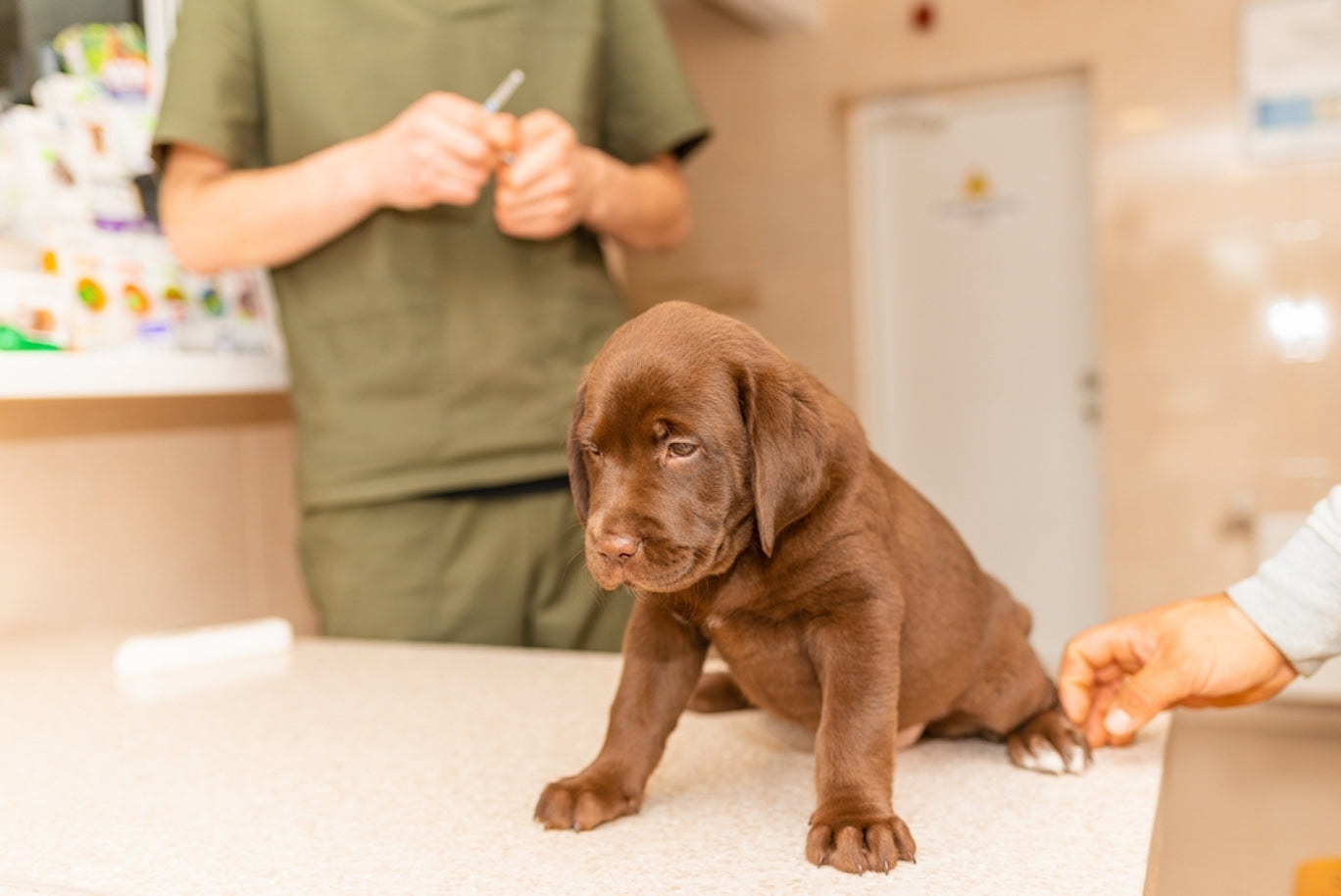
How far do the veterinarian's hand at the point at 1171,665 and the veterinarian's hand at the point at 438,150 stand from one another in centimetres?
81

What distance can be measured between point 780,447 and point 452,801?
398 mm

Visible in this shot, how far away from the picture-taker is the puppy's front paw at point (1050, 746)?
1.00m

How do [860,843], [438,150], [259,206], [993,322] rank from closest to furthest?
1. [860,843]
2. [438,150]
3. [259,206]
4. [993,322]

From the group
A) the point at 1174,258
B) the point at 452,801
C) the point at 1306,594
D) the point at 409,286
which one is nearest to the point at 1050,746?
the point at 1306,594

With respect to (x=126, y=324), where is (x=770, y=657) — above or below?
below

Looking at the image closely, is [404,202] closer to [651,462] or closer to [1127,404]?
[651,462]

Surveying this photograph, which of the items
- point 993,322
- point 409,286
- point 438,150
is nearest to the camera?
point 438,150

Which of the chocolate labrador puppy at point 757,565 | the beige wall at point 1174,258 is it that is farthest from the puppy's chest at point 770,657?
the beige wall at point 1174,258

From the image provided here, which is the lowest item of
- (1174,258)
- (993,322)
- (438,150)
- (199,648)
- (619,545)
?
(199,648)

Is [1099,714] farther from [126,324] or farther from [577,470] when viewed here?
[126,324]

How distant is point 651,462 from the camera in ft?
2.73

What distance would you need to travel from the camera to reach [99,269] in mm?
1732

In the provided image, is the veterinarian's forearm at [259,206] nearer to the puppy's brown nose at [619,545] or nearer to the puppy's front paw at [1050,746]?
the puppy's brown nose at [619,545]

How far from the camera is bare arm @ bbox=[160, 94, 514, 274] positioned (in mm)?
1313
